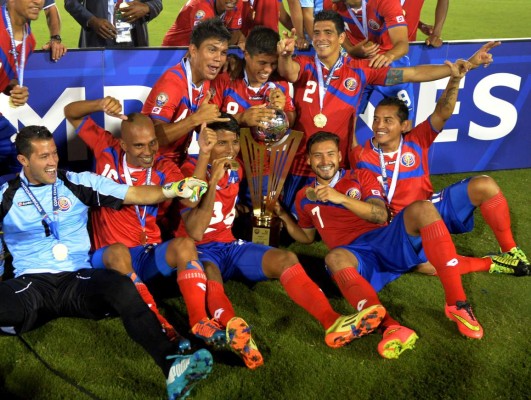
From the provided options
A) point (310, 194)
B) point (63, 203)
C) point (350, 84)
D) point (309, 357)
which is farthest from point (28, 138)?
point (350, 84)

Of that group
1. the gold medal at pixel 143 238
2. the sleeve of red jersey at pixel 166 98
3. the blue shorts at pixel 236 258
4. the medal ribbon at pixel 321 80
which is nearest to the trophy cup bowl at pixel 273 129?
the medal ribbon at pixel 321 80

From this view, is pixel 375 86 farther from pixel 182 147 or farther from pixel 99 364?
pixel 99 364

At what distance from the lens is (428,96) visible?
20.6ft

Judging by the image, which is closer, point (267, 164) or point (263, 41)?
point (263, 41)

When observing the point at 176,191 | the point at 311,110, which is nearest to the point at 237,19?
the point at 311,110

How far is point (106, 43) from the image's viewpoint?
665 centimetres

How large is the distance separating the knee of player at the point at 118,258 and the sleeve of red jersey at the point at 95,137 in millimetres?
761

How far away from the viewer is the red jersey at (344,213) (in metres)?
4.56

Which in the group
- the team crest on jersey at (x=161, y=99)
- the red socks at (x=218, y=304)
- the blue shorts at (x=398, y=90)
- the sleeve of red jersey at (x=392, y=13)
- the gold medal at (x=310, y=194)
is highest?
the sleeve of red jersey at (x=392, y=13)

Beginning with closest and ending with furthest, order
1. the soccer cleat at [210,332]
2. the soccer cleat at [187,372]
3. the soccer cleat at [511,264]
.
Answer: the soccer cleat at [187,372] < the soccer cleat at [210,332] < the soccer cleat at [511,264]

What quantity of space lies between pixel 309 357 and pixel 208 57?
7.11 feet

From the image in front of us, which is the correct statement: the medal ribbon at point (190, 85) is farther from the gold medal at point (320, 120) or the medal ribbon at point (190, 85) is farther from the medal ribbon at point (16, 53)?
the medal ribbon at point (16, 53)

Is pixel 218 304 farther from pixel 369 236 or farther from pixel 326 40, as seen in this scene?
pixel 326 40

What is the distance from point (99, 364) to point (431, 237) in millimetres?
1924
